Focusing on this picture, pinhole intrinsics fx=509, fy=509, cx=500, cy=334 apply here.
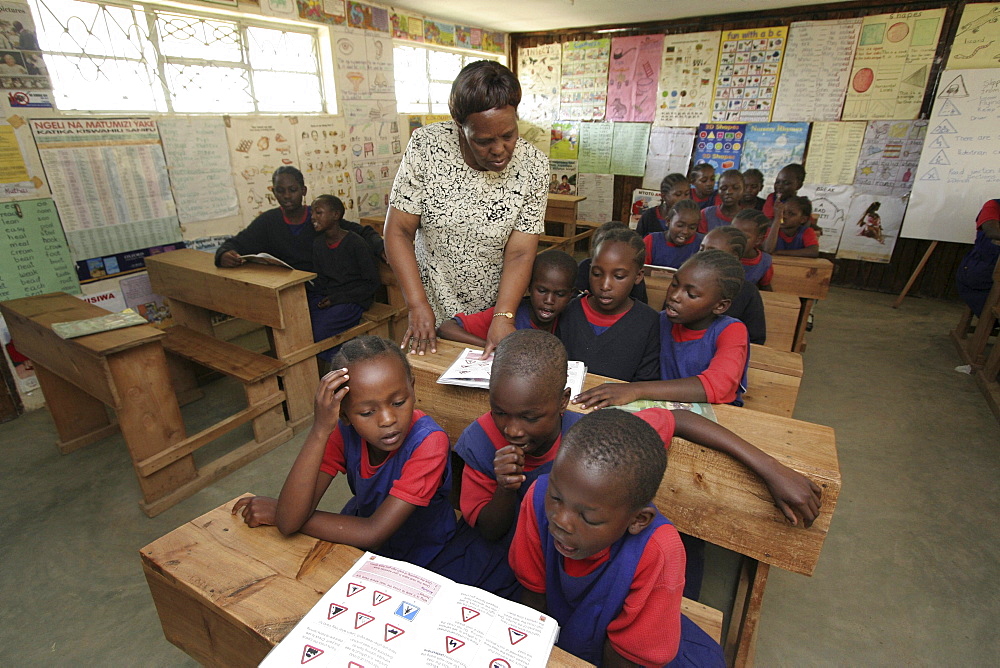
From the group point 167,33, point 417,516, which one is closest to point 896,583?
point 417,516

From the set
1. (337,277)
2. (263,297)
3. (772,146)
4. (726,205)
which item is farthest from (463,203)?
(772,146)

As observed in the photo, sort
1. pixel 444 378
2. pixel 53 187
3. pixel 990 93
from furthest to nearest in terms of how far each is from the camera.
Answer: pixel 990 93
pixel 53 187
pixel 444 378

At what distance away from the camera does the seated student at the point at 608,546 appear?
850 millimetres

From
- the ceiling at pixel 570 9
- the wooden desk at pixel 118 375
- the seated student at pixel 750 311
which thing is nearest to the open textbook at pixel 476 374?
the seated student at pixel 750 311

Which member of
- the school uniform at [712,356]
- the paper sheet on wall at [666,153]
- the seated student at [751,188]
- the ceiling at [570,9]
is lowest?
the school uniform at [712,356]

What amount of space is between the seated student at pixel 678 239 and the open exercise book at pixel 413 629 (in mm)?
2505

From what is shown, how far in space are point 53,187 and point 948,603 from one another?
16.8ft

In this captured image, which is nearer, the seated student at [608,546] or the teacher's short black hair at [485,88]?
the seated student at [608,546]

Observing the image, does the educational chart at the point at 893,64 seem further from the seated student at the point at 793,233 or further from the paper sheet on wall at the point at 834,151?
the seated student at the point at 793,233

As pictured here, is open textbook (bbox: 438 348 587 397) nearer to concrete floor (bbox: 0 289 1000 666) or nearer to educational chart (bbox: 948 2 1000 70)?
concrete floor (bbox: 0 289 1000 666)

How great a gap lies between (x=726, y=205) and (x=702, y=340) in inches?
109

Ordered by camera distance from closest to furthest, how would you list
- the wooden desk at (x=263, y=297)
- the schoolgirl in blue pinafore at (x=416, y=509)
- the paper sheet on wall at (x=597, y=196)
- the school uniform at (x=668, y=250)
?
the schoolgirl in blue pinafore at (x=416, y=509) → the wooden desk at (x=263, y=297) → the school uniform at (x=668, y=250) → the paper sheet on wall at (x=597, y=196)

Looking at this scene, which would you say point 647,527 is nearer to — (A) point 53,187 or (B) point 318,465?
(B) point 318,465

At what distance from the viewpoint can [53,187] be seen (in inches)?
127
